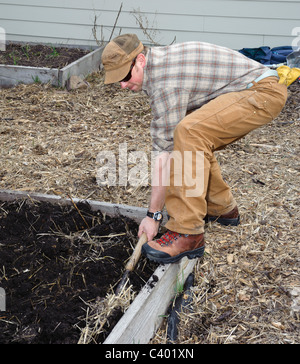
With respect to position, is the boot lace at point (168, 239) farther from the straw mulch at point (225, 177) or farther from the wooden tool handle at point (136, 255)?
the straw mulch at point (225, 177)

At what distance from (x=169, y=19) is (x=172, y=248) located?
5.12 meters

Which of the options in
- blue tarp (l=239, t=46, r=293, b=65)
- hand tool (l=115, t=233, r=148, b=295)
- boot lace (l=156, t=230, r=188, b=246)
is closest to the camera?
hand tool (l=115, t=233, r=148, b=295)

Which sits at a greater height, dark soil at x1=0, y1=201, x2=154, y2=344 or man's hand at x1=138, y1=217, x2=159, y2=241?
man's hand at x1=138, y1=217, x2=159, y2=241

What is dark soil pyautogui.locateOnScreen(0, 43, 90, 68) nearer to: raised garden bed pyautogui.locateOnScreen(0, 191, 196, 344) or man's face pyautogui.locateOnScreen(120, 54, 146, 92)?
raised garden bed pyautogui.locateOnScreen(0, 191, 196, 344)

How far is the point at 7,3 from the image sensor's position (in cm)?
762

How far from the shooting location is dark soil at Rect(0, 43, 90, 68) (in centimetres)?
673

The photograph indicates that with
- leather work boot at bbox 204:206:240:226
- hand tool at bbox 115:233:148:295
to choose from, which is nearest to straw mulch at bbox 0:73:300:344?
leather work boot at bbox 204:206:240:226

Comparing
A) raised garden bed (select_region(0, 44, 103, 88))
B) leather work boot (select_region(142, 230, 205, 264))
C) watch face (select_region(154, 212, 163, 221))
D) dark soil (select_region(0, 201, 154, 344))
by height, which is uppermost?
raised garden bed (select_region(0, 44, 103, 88))

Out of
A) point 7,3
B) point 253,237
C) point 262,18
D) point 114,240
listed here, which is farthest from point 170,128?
point 7,3

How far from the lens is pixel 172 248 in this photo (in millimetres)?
2803

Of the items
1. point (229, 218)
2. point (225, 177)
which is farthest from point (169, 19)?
point (229, 218)

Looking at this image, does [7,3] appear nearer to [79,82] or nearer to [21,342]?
[79,82]

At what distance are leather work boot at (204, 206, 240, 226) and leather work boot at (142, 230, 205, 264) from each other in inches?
24.1

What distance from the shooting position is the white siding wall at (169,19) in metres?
6.83
